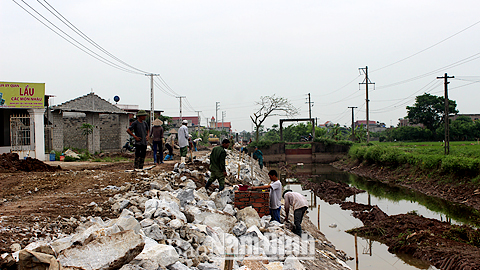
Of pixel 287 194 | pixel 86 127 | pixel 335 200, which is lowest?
pixel 335 200

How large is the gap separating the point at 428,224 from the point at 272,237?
582 cm

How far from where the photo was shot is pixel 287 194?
6402 mm

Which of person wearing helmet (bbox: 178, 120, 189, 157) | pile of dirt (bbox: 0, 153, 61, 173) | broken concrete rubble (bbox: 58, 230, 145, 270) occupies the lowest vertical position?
broken concrete rubble (bbox: 58, 230, 145, 270)

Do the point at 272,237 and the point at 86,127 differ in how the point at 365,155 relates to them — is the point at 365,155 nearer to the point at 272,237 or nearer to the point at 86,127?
the point at 86,127

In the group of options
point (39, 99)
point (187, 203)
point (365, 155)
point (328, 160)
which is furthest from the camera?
point (328, 160)

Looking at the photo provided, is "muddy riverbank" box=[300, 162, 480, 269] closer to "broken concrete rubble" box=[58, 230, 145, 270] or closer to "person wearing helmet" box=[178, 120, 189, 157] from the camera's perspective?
"person wearing helmet" box=[178, 120, 189, 157]

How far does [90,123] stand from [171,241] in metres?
18.2

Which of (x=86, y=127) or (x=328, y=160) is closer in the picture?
(x=86, y=127)

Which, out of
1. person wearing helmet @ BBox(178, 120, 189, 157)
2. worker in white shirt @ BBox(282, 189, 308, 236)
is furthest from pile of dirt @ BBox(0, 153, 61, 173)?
worker in white shirt @ BBox(282, 189, 308, 236)

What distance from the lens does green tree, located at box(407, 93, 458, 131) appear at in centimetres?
4353

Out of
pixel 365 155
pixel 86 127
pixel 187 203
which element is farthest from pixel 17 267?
pixel 365 155

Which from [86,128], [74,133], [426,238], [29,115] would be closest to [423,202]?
[426,238]

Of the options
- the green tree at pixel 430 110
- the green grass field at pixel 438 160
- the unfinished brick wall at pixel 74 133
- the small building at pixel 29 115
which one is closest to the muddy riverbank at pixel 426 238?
the green grass field at pixel 438 160

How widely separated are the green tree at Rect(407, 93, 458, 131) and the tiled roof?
39.4 metres
